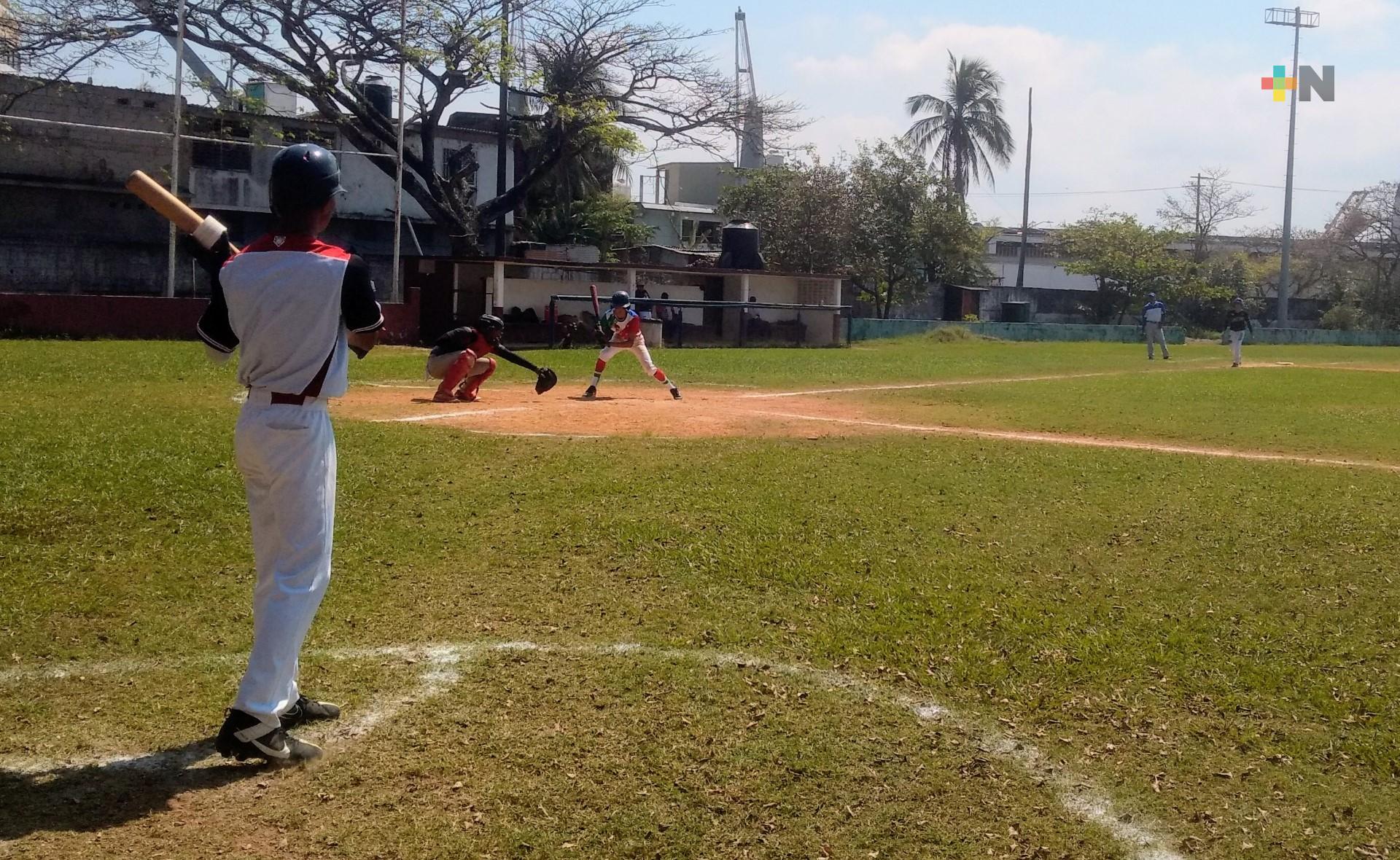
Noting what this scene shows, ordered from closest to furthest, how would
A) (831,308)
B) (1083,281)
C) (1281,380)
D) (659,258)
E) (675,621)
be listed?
1. (675,621)
2. (1281,380)
3. (831,308)
4. (659,258)
5. (1083,281)

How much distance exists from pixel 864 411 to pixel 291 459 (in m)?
12.4

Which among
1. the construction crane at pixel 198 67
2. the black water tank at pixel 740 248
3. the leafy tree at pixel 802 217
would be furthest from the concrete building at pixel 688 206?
the construction crane at pixel 198 67

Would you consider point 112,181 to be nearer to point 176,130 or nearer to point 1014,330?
point 176,130

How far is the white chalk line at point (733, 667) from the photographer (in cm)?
412

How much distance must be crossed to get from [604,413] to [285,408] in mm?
10127

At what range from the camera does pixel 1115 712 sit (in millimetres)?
5152

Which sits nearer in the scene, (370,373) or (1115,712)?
(1115,712)

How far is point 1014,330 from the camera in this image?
165 ft

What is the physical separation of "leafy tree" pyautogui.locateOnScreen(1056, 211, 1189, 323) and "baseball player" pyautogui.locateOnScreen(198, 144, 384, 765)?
6388 cm

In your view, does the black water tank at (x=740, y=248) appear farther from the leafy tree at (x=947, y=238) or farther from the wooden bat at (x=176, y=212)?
the wooden bat at (x=176, y=212)

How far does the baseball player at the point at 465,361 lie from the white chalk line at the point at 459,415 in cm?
53

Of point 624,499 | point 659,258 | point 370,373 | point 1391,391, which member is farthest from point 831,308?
point 624,499

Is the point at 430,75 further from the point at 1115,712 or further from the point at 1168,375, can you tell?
the point at 1115,712

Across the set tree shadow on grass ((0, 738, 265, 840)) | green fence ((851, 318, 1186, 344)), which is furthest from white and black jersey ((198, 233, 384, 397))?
green fence ((851, 318, 1186, 344))
